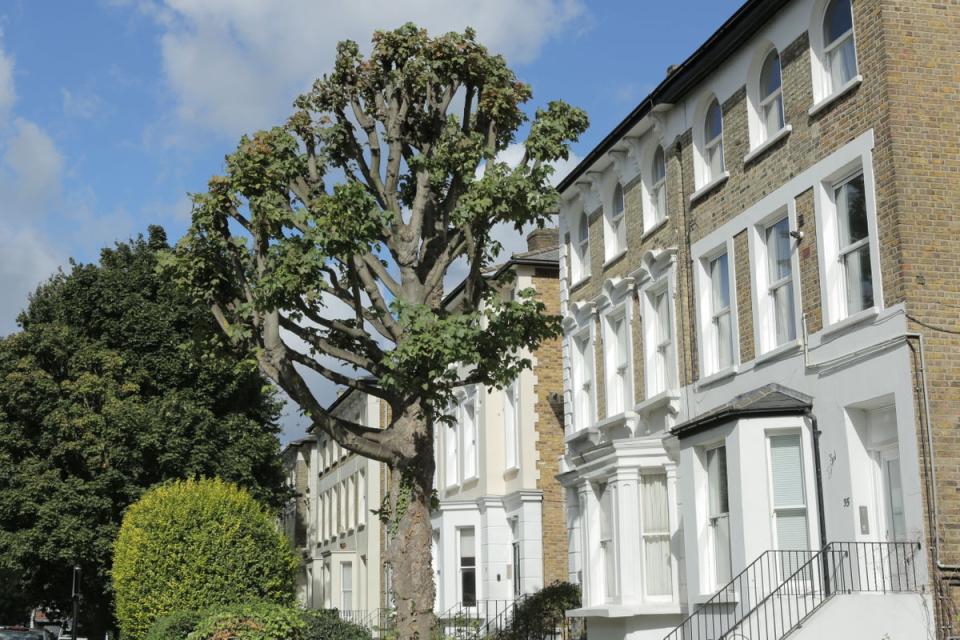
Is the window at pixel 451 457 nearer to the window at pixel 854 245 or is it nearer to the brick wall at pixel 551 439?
the brick wall at pixel 551 439

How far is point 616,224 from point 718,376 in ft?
19.9

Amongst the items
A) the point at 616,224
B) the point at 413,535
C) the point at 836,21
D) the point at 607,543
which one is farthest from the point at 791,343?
the point at 616,224

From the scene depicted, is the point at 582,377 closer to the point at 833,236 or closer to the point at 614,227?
the point at 614,227

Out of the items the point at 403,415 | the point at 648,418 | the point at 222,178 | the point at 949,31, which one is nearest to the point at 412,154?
the point at 222,178

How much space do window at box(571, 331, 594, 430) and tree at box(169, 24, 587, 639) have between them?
6688 millimetres

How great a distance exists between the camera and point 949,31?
53.5 feet

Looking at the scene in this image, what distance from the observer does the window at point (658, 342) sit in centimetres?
2216

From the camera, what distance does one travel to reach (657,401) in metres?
21.8

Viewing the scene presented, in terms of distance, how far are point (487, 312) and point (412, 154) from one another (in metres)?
3.42

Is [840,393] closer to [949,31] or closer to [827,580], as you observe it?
[827,580]

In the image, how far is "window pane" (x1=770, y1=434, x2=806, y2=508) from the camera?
17156 millimetres

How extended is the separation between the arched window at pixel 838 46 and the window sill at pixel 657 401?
6202 millimetres

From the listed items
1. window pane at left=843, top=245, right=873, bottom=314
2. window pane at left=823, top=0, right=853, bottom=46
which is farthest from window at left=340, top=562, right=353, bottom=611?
window pane at left=823, top=0, right=853, bottom=46

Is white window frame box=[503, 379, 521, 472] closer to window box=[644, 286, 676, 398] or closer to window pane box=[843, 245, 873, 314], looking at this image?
window box=[644, 286, 676, 398]
